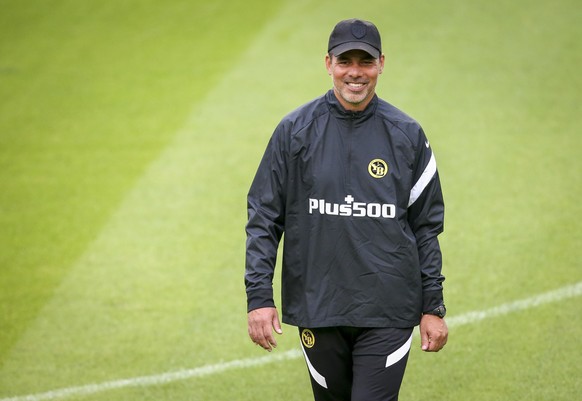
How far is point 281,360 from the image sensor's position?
6.59 metres

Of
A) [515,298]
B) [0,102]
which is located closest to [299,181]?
[515,298]

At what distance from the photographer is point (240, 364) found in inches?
258

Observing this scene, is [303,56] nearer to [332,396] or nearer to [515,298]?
[515,298]

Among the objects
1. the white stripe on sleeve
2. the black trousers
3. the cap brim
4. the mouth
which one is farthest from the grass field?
the cap brim

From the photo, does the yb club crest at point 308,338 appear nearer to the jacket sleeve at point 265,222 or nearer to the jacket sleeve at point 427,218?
the jacket sleeve at point 265,222

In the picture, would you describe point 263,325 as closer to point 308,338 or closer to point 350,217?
point 308,338

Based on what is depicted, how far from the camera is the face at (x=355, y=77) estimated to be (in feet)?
14.6

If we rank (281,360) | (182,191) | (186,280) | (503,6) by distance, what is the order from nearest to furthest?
(281,360), (186,280), (182,191), (503,6)

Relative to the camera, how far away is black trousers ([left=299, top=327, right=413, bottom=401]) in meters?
4.55

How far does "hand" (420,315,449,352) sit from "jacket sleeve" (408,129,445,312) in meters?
0.06

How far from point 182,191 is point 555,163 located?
343 centimetres

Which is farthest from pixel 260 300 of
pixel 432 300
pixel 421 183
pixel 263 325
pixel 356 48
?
pixel 356 48

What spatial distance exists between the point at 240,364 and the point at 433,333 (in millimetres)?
2287

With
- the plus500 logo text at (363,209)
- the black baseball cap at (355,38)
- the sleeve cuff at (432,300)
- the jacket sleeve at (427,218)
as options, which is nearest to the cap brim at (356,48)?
the black baseball cap at (355,38)
